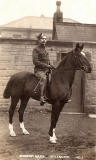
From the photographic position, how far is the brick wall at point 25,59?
13578 millimetres

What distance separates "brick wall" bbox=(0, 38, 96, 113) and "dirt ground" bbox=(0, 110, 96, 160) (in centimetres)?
321

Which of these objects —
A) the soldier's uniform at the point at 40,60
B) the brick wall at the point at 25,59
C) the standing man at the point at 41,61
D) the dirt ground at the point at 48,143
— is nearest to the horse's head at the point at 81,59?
the standing man at the point at 41,61

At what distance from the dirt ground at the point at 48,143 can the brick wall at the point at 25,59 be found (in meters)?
3.21

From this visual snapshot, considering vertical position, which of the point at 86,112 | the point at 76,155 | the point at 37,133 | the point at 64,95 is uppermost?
the point at 64,95

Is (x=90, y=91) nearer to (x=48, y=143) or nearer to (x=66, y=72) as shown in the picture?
(x=66, y=72)

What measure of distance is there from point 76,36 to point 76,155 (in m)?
10.6

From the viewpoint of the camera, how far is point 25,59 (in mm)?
13656

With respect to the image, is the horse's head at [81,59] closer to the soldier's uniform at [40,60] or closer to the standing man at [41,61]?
the standing man at [41,61]

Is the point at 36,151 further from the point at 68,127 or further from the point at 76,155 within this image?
the point at 68,127

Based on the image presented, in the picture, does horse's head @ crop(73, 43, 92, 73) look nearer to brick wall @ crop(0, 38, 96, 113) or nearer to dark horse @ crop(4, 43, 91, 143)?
dark horse @ crop(4, 43, 91, 143)

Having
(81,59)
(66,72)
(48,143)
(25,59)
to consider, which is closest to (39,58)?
(66,72)

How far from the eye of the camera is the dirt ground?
6.02 meters

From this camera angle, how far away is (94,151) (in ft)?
21.2

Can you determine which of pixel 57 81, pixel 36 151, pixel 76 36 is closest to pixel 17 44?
pixel 76 36
